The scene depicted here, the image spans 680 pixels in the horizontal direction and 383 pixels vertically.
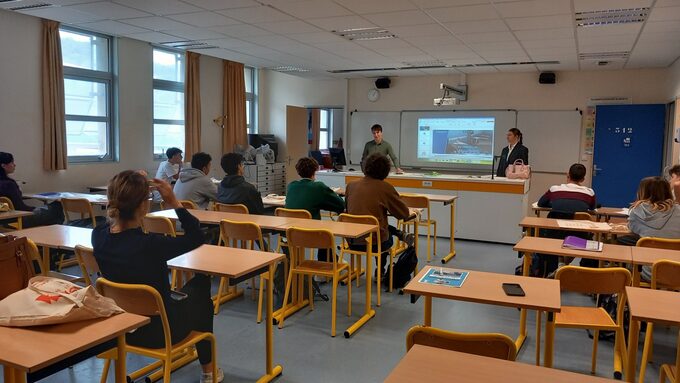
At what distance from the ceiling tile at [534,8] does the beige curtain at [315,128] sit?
22.5 ft

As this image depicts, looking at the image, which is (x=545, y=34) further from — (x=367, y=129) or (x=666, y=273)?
(x=367, y=129)

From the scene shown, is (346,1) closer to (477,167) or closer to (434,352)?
(434,352)

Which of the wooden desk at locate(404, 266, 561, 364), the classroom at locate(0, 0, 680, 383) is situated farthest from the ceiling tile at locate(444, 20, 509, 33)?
the wooden desk at locate(404, 266, 561, 364)

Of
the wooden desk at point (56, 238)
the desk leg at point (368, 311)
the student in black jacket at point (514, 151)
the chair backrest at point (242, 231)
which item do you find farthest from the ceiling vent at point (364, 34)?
the wooden desk at point (56, 238)

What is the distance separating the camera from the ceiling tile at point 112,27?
19.8 ft

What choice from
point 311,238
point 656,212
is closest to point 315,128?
point 311,238

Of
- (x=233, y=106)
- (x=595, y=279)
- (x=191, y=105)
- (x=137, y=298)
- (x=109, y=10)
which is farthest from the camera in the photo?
(x=233, y=106)

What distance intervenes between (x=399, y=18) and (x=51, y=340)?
4.56 meters

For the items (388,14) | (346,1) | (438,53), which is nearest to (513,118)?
(438,53)

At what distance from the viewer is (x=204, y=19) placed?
560 cm

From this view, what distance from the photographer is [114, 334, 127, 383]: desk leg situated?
188 cm

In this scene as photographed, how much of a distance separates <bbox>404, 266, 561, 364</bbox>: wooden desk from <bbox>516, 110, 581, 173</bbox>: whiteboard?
6.95m

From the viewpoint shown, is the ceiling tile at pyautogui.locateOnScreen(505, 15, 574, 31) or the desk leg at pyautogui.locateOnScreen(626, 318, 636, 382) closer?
the desk leg at pyautogui.locateOnScreen(626, 318, 636, 382)

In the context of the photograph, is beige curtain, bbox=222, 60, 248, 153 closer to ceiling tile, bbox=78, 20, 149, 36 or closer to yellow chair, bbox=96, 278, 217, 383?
ceiling tile, bbox=78, 20, 149, 36
